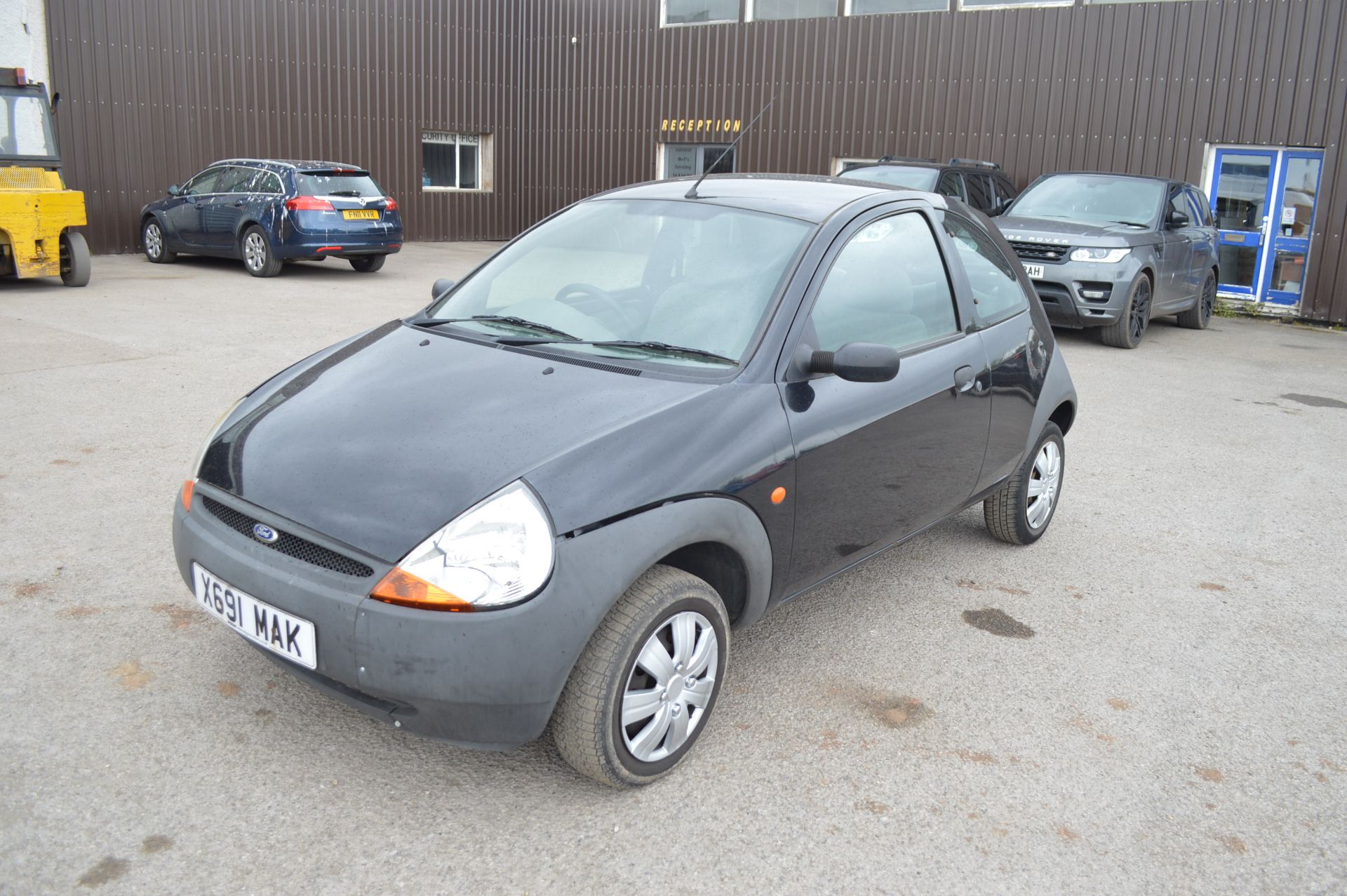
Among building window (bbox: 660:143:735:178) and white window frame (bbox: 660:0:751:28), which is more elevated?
white window frame (bbox: 660:0:751:28)

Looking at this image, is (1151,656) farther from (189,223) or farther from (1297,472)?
(189,223)

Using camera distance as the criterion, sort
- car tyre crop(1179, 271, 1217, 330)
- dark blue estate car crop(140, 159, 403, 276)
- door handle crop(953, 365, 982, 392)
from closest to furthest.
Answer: door handle crop(953, 365, 982, 392), car tyre crop(1179, 271, 1217, 330), dark blue estate car crop(140, 159, 403, 276)

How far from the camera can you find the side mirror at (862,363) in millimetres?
3230

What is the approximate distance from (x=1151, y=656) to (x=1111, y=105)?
1454cm

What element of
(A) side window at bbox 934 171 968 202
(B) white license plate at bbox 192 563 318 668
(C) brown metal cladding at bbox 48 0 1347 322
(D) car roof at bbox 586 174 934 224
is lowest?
(B) white license plate at bbox 192 563 318 668

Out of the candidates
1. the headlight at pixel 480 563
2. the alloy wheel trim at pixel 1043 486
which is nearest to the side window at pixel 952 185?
the alloy wheel trim at pixel 1043 486

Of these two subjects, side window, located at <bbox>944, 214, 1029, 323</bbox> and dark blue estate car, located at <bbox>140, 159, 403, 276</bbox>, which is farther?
dark blue estate car, located at <bbox>140, 159, 403, 276</bbox>

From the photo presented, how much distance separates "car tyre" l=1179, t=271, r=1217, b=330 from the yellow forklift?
1332 centimetres

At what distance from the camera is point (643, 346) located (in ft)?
11.3

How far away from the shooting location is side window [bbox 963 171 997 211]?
13000 millimetres

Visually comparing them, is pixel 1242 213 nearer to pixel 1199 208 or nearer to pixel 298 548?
pixel 1199 208

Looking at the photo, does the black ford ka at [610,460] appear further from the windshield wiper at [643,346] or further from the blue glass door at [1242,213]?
the blue glass door at [1242,213]

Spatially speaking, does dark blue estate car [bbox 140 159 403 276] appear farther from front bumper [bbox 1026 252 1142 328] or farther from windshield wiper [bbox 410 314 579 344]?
windshield wiper [bbox 410 314 579 344]

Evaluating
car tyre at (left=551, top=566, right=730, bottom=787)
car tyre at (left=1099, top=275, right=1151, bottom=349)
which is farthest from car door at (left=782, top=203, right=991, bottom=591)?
car tyre at (left=1099, top=275, right=1151, bottom=349)
